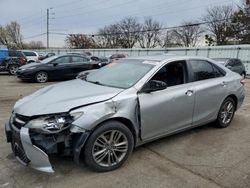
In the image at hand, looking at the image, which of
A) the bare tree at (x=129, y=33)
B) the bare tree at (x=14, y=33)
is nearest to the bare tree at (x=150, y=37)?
the bare tree at (x=129, y=33)

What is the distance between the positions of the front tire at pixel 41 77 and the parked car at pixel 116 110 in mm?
9129

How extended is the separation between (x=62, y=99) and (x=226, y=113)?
346 cm

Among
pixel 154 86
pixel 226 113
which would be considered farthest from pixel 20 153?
pixel 226 113

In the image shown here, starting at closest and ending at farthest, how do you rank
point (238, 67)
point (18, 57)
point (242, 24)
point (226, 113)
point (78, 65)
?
1. point (226, 113)
2. point (78, 65)
3. point (18, 57)
4. point (238, 67)
5. point (242, 24)

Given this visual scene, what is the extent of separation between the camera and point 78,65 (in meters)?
14.3

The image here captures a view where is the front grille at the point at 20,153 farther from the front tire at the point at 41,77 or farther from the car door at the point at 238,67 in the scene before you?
the car door at the point at 238,67

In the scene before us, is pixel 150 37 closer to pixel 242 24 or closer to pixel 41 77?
pixel 242 24

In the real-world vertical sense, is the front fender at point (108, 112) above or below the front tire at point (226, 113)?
above

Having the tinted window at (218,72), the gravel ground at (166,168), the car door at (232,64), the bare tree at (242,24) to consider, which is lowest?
the gravel ground at (166,168)

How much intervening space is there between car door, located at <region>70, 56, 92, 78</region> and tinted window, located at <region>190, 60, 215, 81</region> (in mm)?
9753

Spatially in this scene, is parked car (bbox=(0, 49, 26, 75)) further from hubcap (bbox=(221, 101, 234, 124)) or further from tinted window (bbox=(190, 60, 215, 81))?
hubcap (bbox=(221, 101, 234, 124))

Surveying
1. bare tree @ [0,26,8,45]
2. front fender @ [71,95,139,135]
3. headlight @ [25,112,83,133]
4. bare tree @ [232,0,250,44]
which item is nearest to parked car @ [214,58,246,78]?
front fender @ [71,95,139,135]

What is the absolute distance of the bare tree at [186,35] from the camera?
2292 inches

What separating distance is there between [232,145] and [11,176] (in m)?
3.45
